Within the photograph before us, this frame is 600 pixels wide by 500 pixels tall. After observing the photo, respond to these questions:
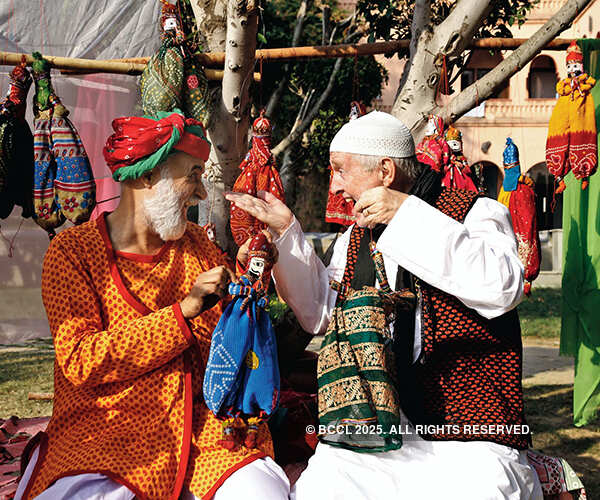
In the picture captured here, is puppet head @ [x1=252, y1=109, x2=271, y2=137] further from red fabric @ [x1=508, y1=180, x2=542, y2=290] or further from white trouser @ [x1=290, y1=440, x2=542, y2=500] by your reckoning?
red fabric @ [x1=508, y1=180, x2=542, y2=290]

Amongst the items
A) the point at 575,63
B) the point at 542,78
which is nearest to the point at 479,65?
the point at 542,78

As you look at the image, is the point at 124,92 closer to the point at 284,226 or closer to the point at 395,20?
the point at 284,226

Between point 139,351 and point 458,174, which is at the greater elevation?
point 458,174

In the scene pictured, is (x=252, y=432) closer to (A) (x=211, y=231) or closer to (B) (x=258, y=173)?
(A) (x=211, y=231)

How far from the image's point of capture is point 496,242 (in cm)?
240

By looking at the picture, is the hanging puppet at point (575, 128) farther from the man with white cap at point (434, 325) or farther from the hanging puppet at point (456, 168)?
the man with white cap at point (434, 325)

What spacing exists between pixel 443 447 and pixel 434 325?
0.49 metres

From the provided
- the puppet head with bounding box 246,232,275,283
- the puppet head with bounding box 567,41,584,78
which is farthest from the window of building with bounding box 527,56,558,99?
the puppet head with bounding box 246,232,275,283

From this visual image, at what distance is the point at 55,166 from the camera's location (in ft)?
12.1

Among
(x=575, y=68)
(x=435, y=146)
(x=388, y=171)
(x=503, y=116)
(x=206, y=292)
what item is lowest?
(x=206, y=292)

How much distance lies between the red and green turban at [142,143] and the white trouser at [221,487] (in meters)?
1.24

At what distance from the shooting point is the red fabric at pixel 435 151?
4406 millimetres

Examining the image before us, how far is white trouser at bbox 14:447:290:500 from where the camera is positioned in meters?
2.22

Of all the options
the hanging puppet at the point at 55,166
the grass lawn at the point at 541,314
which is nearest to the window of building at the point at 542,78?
the grass lawn at the point at 541,314
